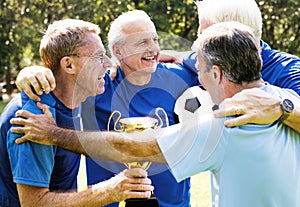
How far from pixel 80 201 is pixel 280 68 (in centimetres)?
121

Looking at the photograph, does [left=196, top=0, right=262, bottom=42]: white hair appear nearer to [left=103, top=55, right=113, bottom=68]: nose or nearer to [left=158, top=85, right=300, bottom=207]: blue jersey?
[left=103, top=55, right=113, bottom=68]: nose

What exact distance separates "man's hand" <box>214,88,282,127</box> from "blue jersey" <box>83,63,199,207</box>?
1.03 meters

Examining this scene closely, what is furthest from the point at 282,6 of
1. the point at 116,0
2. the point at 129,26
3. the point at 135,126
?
the point at 135,126

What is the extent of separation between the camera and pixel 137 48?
11.5 ft

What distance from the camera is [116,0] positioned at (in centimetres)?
1344

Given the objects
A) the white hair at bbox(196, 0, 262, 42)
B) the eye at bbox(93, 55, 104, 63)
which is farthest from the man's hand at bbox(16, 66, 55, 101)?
the white hair at bbox(196, 0, 262, 42)

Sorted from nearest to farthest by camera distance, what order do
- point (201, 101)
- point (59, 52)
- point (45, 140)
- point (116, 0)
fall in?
point (45, 140) < point (59, 52) < point (201, 101) < point (116, 0)

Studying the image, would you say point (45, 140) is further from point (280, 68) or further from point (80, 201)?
point (280, 68)

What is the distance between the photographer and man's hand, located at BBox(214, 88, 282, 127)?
2.15 meters

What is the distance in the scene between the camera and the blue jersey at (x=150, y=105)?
3.21 metres

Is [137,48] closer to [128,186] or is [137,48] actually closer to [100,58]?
[100,58]

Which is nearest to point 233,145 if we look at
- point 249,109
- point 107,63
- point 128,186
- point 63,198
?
point 249,109

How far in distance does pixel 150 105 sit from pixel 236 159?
1316mm

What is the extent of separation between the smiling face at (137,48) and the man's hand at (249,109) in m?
1.26
